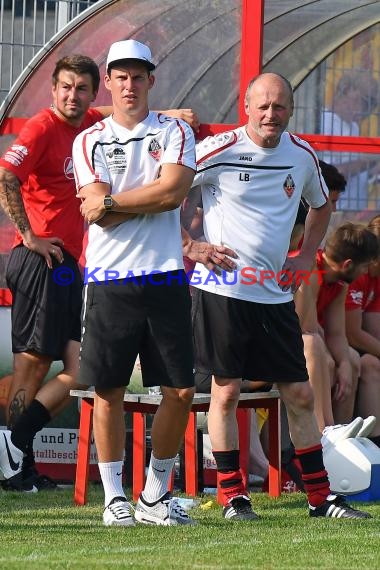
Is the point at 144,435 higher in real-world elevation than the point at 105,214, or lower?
lower

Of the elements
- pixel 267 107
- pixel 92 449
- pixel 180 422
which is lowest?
pixel 92 449

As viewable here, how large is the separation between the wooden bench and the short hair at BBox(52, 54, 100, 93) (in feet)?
6.44

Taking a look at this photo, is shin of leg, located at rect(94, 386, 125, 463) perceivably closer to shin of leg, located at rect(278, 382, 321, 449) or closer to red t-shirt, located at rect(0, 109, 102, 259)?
shin of leg, located at rect(278, 382, 321, 449)

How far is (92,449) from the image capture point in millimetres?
8773

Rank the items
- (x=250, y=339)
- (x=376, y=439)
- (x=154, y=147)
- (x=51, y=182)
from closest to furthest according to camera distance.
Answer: (x=154, y=147) → (x=250, y=339) → (x=51, y=182) → (x=376, y=439)

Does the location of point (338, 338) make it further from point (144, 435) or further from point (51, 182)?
point (51, 182)

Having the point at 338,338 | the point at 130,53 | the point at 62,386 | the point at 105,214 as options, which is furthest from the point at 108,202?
the point at 338,338

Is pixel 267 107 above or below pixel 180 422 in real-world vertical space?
above

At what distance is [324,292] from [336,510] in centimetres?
226

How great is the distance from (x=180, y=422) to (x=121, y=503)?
0.46 m

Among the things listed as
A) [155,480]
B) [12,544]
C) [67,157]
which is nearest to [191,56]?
[67,157]

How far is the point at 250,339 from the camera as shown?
22.4ft

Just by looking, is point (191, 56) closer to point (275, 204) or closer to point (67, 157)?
point (67, 157)

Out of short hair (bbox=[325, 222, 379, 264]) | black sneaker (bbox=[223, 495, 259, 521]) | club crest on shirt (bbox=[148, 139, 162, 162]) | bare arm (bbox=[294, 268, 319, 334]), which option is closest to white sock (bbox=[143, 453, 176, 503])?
black sneaker (bbox=[223, 495, 259, 521])
